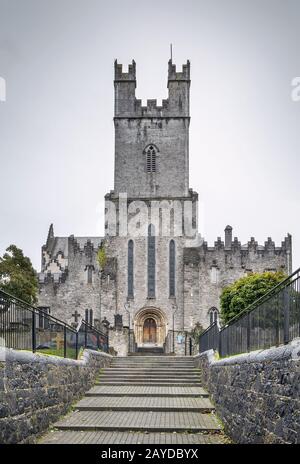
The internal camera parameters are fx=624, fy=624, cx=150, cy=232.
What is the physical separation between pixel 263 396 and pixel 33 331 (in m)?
4.50

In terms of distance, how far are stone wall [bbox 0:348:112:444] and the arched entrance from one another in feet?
93.2

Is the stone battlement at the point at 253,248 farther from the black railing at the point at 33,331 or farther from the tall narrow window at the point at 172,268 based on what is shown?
the black railing at the point at 33,331

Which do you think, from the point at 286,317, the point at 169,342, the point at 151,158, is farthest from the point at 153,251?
the point at 286,317

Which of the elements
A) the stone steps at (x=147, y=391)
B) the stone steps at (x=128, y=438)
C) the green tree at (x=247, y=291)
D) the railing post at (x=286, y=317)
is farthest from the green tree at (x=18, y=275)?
the railing post at (x=286, y=317)

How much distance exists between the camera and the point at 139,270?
43969mm

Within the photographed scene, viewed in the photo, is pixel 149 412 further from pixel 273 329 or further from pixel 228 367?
pixel 273 329

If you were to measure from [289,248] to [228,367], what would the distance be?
34.2m

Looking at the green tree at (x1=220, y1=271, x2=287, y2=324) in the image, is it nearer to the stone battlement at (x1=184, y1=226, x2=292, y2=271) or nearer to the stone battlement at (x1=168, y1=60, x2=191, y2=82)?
the stone battlement at (x1=184, y1=226, x2=292, y2=271)

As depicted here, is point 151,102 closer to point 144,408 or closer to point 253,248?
point 253,248

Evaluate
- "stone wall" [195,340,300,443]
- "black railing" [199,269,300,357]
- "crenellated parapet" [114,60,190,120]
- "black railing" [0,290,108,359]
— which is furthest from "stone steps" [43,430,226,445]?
"crenellated parapet" [114,60,190,120]

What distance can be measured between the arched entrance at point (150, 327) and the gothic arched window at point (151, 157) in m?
10.3

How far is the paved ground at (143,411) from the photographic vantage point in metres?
11.3

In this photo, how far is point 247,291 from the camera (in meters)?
33.7
